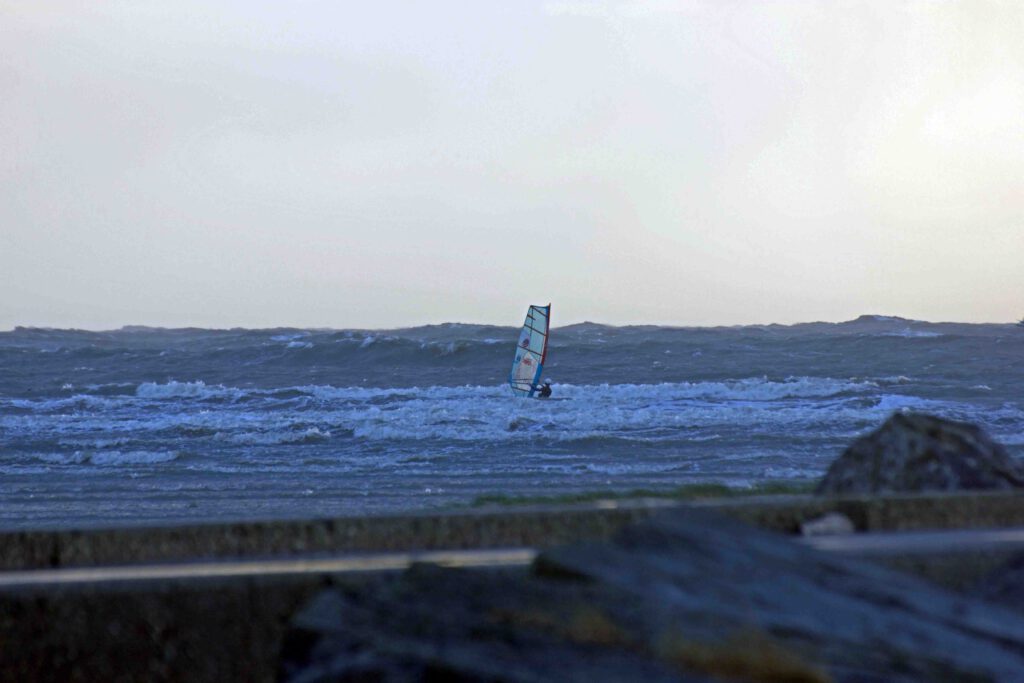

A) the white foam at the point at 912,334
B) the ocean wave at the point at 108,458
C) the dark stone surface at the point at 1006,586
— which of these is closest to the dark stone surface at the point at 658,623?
the dark stone surface at the point at 1006,586

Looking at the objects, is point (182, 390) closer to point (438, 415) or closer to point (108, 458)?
point (438, 415)

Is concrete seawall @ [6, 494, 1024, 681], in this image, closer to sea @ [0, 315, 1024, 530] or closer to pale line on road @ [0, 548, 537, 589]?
pale line on road @ [0, 548, 537, 589]

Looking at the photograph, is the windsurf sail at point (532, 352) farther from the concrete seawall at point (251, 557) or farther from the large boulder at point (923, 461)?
the concrete seawall at point (251, 557)

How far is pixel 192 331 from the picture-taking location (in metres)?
53.8

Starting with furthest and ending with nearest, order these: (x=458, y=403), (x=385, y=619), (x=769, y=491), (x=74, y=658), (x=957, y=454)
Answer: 1. (x=458, y=403)
2. (x=769, y=491)
3. (x=957, y=454)
4. (x=74, y=658)
5. (x=385, y=619)

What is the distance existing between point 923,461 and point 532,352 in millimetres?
22500

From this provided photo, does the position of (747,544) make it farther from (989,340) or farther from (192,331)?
(192,331)

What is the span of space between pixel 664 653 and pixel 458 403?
20.9 meters

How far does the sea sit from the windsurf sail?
0.57m

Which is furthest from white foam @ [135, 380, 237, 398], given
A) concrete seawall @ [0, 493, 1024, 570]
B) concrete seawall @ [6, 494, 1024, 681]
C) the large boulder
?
concrete seawall @ [6, 494, 1024, 681]

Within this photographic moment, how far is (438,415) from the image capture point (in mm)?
19562

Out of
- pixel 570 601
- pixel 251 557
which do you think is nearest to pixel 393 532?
pixel 251 557

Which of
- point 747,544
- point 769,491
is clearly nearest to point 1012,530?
point 747,544

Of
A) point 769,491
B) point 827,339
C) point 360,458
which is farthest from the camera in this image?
point 827,339
